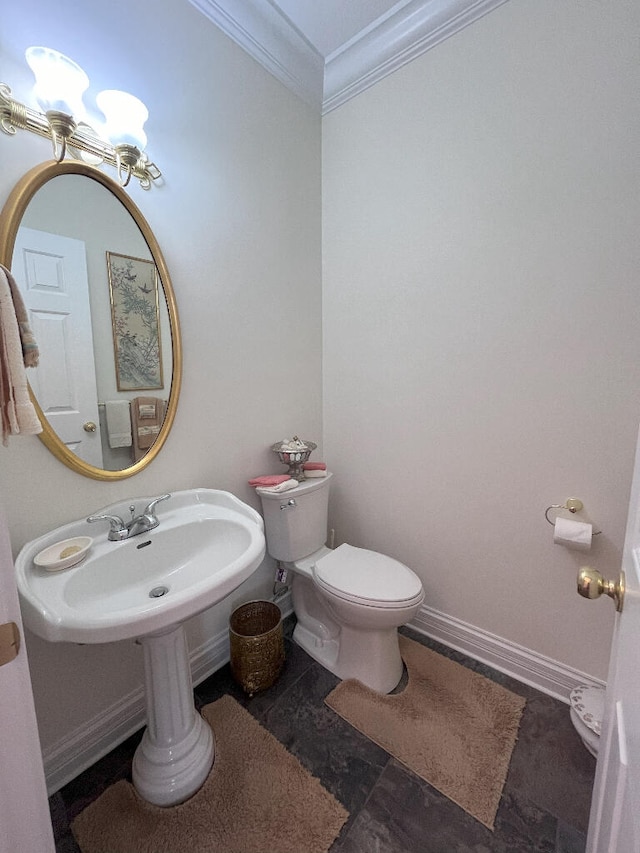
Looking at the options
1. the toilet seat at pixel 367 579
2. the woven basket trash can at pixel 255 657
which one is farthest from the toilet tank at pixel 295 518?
the woven basket trash can at pixel 255 657

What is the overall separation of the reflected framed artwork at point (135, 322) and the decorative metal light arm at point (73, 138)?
0.81ft

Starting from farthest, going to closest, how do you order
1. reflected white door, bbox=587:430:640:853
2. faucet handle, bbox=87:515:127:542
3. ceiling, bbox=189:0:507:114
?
1. ceiling, bbox=189:0:507:114
2. faucet handle, bbox=87:515:127:542
3. reflected white door, bbox=587:430:640:853

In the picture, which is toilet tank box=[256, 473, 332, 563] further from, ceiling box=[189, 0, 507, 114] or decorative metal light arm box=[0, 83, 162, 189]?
ceiling box=[189, 0, 507, 114]

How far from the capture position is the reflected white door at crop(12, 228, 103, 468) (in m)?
0.96

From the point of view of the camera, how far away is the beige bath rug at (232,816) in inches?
36.8

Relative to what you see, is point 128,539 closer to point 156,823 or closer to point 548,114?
point 156,823

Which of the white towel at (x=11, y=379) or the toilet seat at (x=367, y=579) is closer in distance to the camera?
the white towel at (x=11, y=379)

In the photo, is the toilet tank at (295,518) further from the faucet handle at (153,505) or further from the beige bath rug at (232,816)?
the beige bath rug at (232,816)

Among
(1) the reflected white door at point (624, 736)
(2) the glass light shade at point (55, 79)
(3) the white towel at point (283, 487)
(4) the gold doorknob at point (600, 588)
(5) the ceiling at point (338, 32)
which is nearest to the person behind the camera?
(1) the reflected white door at point (624, 736)

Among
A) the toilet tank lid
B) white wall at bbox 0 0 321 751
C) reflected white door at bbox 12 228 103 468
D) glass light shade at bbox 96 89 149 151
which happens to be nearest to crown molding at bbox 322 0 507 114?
white wall at bbox 0 0 321 751

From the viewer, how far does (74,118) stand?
35.7 inches

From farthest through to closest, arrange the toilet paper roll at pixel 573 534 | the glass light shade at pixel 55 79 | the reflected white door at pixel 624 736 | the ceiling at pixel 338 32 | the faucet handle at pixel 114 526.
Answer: the ceiling at pixel 338 32 < the toilet paper roll at pixel 573 534 < the faucet handle at pixel 114 526 < the glass light shade at pixel 55 79 < the reflected white door at pixel 624 736

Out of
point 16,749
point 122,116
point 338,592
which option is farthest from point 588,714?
point 122,116

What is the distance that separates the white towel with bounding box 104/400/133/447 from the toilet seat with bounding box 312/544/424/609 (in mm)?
902
